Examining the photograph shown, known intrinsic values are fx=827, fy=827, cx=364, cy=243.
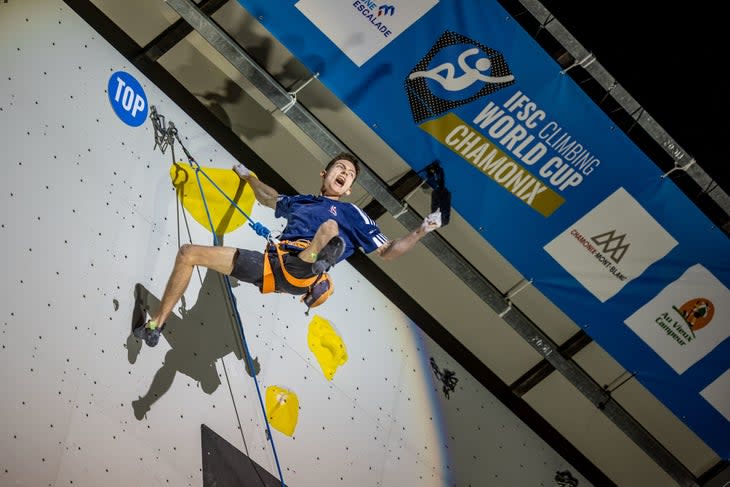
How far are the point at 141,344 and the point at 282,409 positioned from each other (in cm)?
85

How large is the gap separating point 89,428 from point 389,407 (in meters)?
1.79

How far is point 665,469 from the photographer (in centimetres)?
533

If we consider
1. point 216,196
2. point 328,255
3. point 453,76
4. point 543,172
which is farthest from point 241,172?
point 543,172

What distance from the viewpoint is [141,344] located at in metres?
3.81

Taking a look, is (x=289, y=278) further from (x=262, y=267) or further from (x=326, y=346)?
(x=326, y=346)

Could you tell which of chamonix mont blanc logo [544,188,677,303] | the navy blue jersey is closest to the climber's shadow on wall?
the navy blue jersey

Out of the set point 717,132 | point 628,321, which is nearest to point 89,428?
point 628,321

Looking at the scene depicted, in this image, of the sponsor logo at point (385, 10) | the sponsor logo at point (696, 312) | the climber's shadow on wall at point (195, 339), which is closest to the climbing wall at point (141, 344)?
the climber's shadow on wall at point (195, 339)

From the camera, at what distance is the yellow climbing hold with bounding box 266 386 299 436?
422cm

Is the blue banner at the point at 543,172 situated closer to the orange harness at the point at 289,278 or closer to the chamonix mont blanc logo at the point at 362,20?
the chamonix mont blanc logo at the point at 362,20

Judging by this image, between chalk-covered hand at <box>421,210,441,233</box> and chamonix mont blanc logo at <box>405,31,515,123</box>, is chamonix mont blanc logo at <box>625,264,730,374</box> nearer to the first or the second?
chamonix mont blanc logo at <box>405,31,515,123</box>

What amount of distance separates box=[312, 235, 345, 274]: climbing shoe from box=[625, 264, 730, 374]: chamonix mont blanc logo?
7.31 feet

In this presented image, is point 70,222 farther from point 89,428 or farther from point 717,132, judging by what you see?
point 717,132

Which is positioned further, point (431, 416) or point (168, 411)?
point (431, 416)
